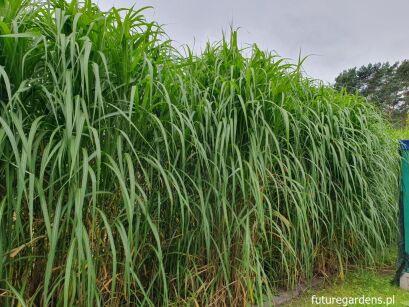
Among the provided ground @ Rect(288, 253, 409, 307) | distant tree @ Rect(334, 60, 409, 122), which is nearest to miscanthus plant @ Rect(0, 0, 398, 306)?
ground @ Rect(288, 253, 409, 307)

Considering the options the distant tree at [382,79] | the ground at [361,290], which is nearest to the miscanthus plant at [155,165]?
the ground at [361,290]

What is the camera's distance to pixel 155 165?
3.91ft

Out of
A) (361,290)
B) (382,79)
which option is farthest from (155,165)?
(382,79)

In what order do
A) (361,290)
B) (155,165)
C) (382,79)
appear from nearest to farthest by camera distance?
(155,165) → (361,290) → (382,79)

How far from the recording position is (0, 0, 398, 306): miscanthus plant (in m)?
0.97

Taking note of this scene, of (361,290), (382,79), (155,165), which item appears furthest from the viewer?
(382,79)

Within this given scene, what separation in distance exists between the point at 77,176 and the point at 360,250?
2062 mm

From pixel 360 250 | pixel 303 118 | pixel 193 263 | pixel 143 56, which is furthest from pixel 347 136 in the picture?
pixel 143 56

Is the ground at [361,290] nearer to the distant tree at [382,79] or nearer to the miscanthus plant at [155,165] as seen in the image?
the miscanthus plant at [155,165]

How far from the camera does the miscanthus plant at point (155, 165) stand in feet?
Answer: 3.17

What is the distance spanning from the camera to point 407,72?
21594 millimetres

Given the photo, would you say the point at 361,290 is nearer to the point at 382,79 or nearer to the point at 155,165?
the point at 155,165

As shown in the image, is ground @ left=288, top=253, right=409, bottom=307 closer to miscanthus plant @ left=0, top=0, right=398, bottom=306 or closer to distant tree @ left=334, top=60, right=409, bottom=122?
miscanthus plant @ left=0, top=0, right=398, bottom=306

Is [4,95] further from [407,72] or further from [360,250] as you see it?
[407,72]
